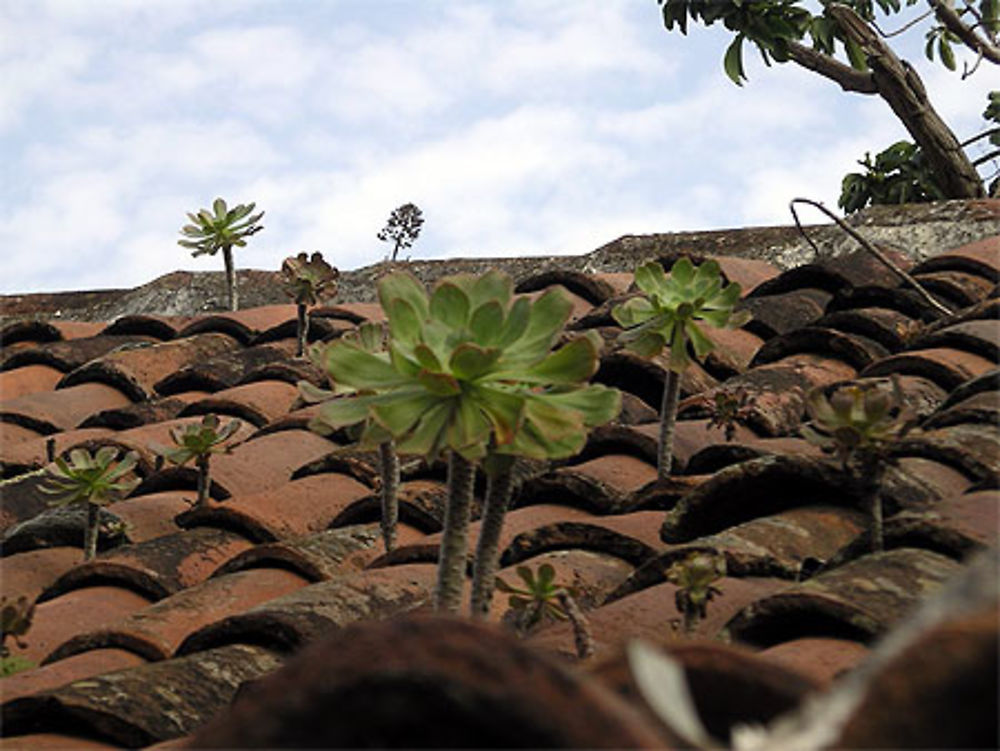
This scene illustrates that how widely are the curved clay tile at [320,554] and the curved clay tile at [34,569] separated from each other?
0.49m

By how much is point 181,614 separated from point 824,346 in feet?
6.69

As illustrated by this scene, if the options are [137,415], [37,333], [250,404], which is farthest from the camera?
[37,333]

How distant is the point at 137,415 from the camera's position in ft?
16.4

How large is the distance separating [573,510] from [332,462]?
2.93 ft

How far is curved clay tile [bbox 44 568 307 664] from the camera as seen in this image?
276cm

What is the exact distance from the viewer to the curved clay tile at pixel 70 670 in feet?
8.12

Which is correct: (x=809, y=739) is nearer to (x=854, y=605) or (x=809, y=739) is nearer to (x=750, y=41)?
(x=854, y=605)

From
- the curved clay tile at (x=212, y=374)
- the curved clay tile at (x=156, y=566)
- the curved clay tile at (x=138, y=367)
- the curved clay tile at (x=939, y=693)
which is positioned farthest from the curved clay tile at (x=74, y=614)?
the curved clay tile at (x=939, y=693)

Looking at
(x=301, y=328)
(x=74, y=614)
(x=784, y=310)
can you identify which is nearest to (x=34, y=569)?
(x=74, y=614)

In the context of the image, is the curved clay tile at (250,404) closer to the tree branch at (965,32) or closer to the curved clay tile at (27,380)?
the curved clay tile at (27,380)

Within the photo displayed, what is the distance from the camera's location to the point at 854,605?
1.90m

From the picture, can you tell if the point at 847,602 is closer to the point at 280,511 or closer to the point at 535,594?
the point at 535,594

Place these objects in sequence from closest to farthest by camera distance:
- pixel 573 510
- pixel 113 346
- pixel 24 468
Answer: pixel 573 510
pixel 24 468
pixel 113 346

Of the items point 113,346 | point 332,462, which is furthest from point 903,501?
point 113,346
